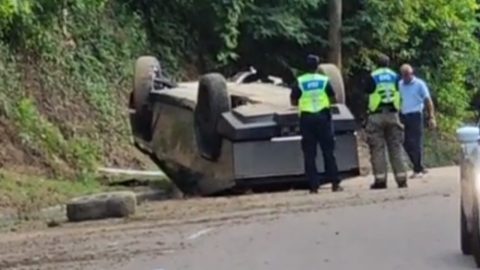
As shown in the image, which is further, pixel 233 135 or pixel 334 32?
pixel 334 32

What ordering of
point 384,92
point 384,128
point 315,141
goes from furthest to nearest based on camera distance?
1. point 384,128
2. point 384,92
3. point 315,141

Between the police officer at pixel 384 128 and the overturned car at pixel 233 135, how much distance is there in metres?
0.30

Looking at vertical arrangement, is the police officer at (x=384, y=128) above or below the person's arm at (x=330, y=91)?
below

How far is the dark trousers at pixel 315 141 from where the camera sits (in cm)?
1820

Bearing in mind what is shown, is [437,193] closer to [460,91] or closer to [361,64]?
[361,64]

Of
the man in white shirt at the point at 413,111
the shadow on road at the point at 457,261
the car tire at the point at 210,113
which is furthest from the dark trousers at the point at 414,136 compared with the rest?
the shadow on road at the point at 457,261

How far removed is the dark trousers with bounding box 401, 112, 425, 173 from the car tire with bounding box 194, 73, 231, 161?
12.0 feet

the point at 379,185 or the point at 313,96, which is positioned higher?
the point at 313,96

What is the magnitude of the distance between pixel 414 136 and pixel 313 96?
3.76m


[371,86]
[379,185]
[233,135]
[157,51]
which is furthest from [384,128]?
[157,51]

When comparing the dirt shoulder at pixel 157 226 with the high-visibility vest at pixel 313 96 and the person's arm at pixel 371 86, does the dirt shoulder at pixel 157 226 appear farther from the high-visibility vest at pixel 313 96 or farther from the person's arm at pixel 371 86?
the person's arm at pixel 371 86

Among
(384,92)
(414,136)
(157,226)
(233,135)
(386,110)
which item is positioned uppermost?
(384,92)

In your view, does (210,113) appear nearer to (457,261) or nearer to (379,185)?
(379,185)

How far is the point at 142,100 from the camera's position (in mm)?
21656
